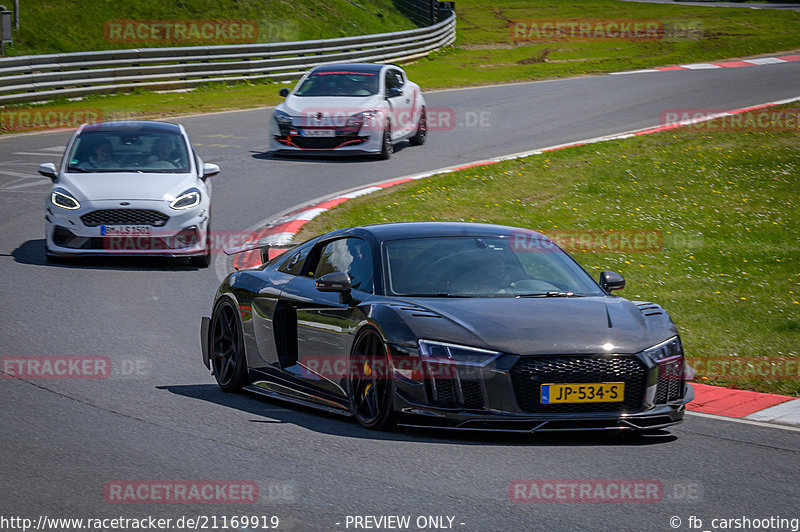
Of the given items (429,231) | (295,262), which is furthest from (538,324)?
(295,262)

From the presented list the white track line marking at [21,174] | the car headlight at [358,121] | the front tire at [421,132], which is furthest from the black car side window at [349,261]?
the front tire at [421,132]

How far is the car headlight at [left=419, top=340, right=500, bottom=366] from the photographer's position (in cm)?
696

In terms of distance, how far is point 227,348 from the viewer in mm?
9312

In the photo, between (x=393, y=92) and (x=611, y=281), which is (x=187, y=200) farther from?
(x=393, y=92)

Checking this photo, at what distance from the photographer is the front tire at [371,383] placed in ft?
23.9

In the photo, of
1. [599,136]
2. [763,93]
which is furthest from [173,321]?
[763,93]

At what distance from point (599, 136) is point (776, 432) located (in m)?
16.3

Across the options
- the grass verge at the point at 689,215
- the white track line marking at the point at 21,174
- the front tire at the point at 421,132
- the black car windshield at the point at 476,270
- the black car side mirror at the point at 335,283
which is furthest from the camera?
the front tire at the point at 421,132

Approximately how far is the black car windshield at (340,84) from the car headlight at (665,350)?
15.4m

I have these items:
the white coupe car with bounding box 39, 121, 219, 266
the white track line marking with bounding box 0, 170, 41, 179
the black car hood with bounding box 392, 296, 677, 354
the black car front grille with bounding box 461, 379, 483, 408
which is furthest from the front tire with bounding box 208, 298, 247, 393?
the white track line marking with bounding box 0, 170, 41, 179

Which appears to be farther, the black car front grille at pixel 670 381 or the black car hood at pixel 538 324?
the black car front grille at pixel 670 381

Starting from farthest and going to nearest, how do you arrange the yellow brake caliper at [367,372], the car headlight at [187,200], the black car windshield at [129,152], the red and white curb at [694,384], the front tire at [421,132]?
the front tire at [421,132] < the black car windshield at [129,152] < the car headlight at [187,200] < the red and white curb at [694,384] < the yellow brake caliper at [367,372]

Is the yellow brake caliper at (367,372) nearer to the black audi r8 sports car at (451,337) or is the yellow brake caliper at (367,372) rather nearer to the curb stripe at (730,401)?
the black audi r8 sports car at (451,337)

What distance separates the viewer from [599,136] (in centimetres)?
2372
